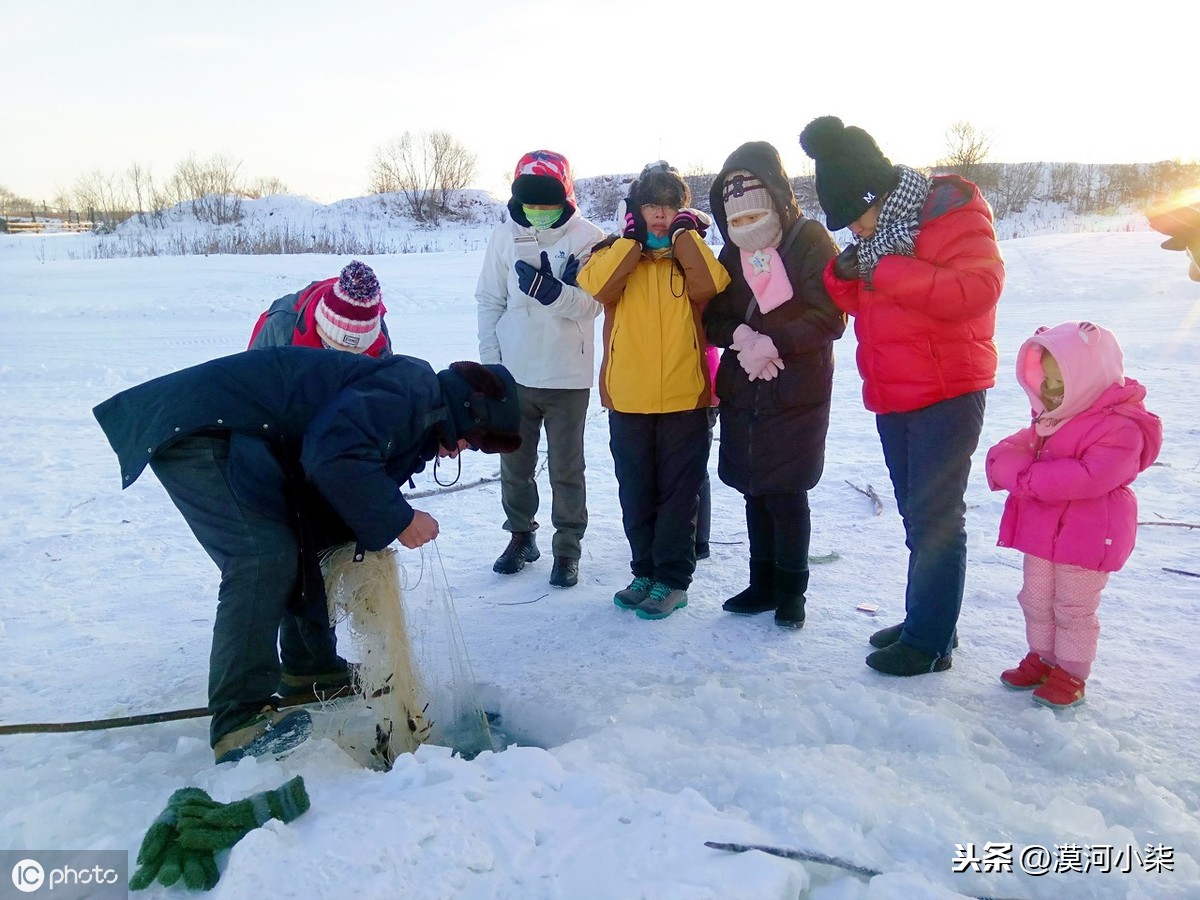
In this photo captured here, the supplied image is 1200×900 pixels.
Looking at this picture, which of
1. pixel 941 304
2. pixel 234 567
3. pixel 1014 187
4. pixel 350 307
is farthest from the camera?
pixel 1014 187

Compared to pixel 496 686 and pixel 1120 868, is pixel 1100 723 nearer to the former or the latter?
pixel 1120 868

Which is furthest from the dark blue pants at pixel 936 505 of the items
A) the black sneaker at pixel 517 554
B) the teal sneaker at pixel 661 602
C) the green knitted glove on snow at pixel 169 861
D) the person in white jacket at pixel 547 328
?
the green knitted glove on snow at pixel 169 861

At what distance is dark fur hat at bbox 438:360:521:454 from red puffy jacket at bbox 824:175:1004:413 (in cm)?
142

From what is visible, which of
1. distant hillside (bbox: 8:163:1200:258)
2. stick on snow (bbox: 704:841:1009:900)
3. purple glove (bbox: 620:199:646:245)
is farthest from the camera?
distant hillside (bbox: 8:163:1200:258)

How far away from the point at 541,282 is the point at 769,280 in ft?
3.89

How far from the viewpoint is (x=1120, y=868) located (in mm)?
2121

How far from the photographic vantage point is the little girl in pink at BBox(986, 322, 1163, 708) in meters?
Answer: 2.84

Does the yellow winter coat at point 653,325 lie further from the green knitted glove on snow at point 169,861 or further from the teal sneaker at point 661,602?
the green knitted glove on snow at point 169,861

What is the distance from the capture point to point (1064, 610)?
9.84ft

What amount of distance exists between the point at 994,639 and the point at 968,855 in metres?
1.57

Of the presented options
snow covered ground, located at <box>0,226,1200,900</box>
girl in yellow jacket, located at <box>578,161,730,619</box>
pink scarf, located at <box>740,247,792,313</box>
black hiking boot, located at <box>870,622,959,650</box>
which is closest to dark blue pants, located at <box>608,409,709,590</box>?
girl in yellow jacket, located at <box>578,161,730,619</box>

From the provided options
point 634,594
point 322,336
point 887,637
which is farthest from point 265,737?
point 887,637

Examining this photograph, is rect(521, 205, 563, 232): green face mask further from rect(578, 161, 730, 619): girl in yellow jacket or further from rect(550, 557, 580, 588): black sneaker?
rect(550, 557, 580, 588): black sneaker

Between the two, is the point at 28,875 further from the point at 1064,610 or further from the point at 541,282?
the point at 1064,610
